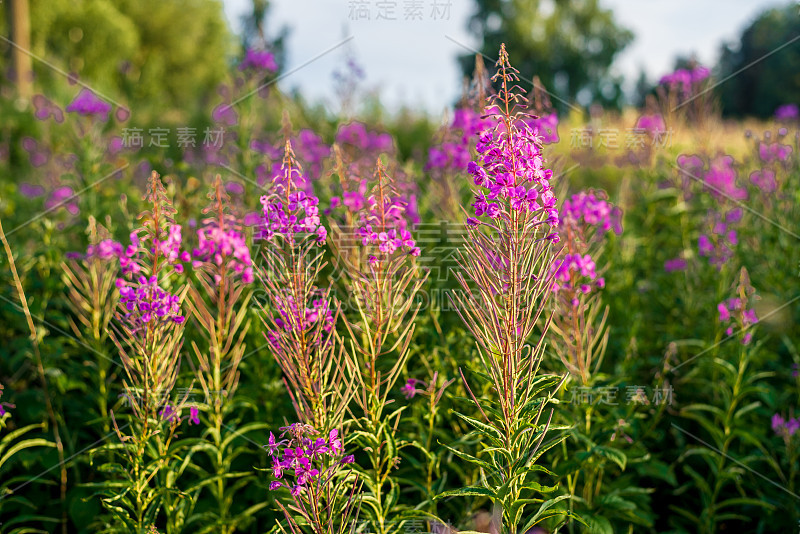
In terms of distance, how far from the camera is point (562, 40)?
3247 cm

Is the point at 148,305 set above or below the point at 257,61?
below

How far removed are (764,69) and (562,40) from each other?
11.8m

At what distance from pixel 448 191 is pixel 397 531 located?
2.34 metres

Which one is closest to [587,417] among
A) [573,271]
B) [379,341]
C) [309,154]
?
[573,271]

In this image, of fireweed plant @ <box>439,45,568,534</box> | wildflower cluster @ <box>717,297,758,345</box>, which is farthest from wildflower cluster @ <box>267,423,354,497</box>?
wildflower cluster @ <box>717,297,758,345</box>

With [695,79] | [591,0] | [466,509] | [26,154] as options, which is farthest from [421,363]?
[591,0]

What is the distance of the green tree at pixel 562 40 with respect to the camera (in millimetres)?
30750

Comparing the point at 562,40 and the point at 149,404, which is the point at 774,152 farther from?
the point at 562,40

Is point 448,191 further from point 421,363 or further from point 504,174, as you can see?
point 504,174

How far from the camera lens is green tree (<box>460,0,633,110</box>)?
30750 millimetres

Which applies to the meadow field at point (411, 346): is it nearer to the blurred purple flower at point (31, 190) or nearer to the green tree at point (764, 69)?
the blurred purple flower at point (31, 190)

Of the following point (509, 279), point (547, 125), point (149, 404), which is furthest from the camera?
point (547, 125)

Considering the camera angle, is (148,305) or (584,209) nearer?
(148,305)

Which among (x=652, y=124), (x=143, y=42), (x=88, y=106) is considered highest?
(x=143, y=42)
